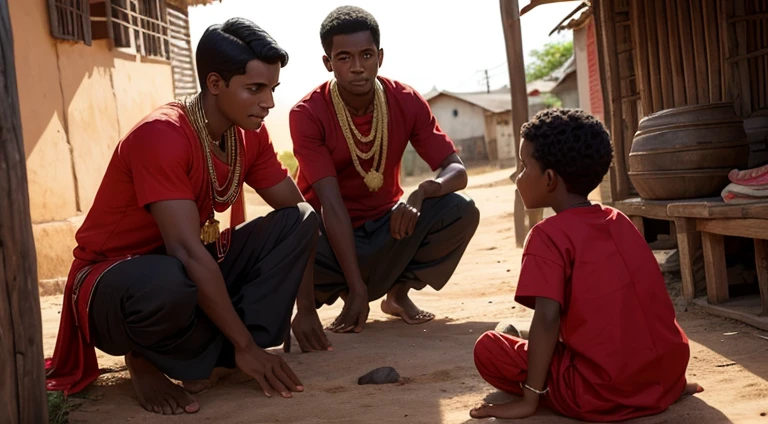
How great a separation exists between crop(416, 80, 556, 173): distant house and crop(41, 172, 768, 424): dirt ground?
3345cm

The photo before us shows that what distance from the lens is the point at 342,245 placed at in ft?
14.5

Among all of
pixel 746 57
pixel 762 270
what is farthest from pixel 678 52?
pixel 762 270

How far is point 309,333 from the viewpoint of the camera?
412 cm

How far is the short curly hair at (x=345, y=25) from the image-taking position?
4.44m

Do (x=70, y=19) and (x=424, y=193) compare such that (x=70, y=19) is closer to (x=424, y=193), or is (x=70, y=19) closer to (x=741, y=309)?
(x=424, y=193)

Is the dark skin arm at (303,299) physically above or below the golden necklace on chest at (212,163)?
below

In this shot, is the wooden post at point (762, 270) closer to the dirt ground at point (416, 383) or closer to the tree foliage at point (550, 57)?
the dirt ground at point (416, 383)

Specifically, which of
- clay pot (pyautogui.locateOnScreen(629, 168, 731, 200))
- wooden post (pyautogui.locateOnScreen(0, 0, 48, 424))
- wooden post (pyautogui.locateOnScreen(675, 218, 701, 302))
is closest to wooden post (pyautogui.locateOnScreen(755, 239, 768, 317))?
wooden post (pyautogui.locateOnScreen(675, 218, 701, 302))

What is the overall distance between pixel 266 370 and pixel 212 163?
2.75ft

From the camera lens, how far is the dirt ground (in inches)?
115

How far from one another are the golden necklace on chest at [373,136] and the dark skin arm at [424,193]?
10.0 inches

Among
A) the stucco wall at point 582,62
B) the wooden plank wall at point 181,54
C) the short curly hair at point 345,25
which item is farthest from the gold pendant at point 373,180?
the stucco wall at point 582,62

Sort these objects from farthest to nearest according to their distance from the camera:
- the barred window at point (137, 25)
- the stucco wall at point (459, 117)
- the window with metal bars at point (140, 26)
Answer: the stucco wall at point (459, 117) < the window with metal bars at point (140, 26) < the barred window at point (137, 25)

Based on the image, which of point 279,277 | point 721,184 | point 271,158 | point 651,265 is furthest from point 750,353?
point 271,158
